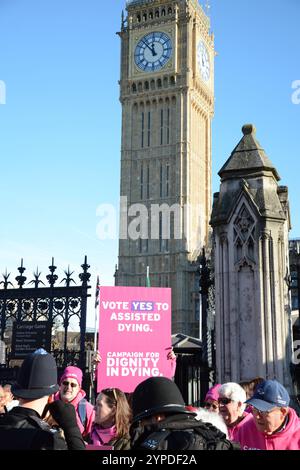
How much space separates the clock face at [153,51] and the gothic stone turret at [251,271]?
60.9 meters

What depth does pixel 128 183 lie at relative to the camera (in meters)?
66.3

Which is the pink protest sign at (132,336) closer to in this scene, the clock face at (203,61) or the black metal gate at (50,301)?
the black metal gate at (50,301)

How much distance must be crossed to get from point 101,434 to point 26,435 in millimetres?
2347

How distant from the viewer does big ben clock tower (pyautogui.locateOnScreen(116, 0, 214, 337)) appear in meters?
63.1

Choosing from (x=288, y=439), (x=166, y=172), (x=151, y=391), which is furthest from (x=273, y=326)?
(x=166, y=172)

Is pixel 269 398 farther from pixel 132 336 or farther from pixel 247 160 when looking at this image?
pixel 247 160

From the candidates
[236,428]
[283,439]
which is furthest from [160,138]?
[283,439]

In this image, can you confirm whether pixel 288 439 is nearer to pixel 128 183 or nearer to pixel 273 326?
pixel 273 326

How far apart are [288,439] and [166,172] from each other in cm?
6284

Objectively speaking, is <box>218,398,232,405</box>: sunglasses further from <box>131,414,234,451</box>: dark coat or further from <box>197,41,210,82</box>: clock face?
<box>197,41,210,82</box>: clock face

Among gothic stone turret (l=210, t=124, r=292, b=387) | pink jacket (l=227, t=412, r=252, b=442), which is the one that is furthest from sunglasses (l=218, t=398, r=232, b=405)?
gothic stone turret (l=210, t=124, r=292, b=387)

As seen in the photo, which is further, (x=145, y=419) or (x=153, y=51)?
(x=153, y=51)

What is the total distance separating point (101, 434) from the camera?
457cm

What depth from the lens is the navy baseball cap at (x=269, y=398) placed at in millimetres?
3646
